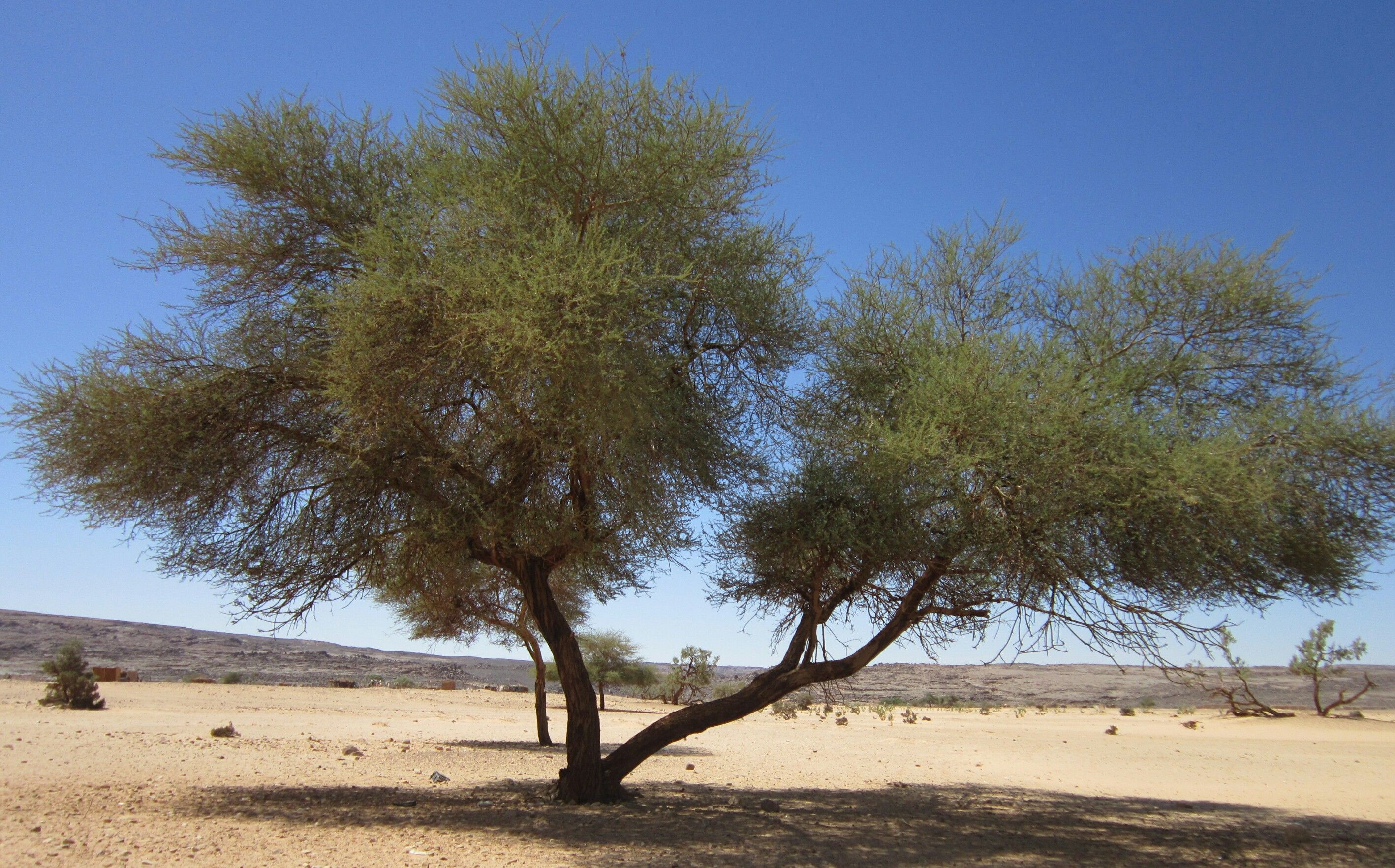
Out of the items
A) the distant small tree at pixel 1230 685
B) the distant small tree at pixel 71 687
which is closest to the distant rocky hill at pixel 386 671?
the distant small tree at pixel 1230 685

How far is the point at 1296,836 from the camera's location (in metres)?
10.5

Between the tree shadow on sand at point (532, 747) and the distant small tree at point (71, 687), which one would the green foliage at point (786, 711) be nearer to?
the tree shadow on sand at point (532, 747)

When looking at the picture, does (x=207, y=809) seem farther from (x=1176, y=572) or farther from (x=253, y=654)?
(x=253, y=654)

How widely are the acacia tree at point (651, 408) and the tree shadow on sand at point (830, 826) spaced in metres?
1.36

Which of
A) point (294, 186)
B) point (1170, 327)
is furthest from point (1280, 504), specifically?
point (294, 186)

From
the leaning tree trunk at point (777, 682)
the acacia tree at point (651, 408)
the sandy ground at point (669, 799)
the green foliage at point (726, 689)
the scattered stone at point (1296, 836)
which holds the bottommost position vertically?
the sandy ground at point (669, 799)

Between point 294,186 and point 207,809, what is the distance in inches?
268

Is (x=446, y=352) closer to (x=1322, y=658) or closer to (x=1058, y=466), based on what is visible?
(x=1058, y=466)

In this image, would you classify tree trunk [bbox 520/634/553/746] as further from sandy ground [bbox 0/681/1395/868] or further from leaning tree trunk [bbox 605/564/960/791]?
leaning tree trunk [bbox 605/564/960/791]

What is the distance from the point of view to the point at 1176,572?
9086 mm

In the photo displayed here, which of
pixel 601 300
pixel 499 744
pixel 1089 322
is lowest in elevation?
pixel 499 744

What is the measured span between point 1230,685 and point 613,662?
117 ft

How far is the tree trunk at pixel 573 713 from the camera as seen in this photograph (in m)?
11.1

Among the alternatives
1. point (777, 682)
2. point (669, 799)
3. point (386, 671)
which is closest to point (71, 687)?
point (669, 799)
